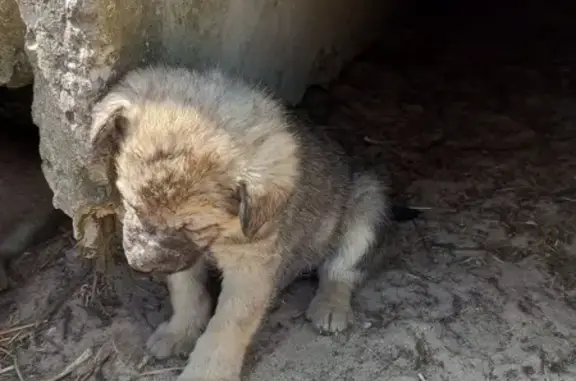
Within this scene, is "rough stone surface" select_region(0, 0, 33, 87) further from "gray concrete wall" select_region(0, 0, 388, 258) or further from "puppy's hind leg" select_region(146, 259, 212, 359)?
"puppy's hind leg" select_region(146, 259, 212, 359)

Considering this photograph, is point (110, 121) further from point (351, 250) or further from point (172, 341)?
point (351, 250)

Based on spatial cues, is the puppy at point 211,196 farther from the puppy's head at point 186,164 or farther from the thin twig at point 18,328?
the thin twig at point 18,328

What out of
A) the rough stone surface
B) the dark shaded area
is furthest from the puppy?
the dark shaded area

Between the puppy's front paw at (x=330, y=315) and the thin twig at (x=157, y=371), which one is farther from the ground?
the puppy's front paw at (x=330, y=315)

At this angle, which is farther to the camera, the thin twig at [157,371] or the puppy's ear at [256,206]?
the thin twig at [157,371]

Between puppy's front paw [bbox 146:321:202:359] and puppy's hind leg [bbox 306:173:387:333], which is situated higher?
puppy's hind leg [bbox 306:173:387:333]

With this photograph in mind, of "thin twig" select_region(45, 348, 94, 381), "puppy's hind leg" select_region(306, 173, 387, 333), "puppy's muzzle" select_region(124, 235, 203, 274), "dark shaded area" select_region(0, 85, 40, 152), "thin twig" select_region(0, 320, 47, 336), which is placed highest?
"puppy's muzzle" select_region(124, 235, 203, 274)

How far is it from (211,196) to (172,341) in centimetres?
91

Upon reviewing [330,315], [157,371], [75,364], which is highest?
[330,315]

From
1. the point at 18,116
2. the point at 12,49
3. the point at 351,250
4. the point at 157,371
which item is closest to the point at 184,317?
the point at 157,371

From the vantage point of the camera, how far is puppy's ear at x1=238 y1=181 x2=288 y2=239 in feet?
9.37

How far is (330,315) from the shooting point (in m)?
3.71

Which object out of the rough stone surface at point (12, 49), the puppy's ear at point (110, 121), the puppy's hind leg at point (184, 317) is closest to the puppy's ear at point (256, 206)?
the puppy's ear at point (110, 121)

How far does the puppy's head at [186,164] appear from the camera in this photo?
279 centimetres
